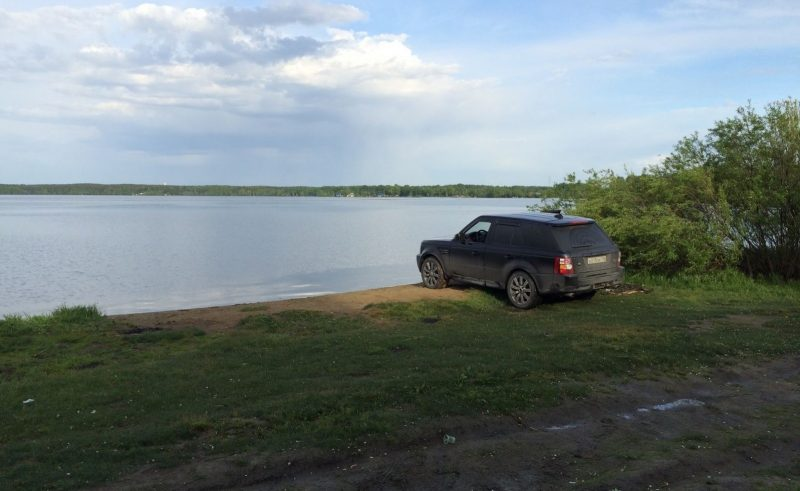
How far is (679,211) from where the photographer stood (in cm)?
1683

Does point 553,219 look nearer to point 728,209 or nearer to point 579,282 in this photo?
point 579,282

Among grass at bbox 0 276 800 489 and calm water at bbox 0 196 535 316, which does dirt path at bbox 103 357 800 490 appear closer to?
grass at bbox 0 276 800 489

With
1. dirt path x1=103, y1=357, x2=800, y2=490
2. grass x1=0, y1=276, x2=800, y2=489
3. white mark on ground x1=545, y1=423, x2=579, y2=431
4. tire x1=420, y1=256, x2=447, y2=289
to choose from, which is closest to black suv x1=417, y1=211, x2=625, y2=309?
grass x1=0, y1=276, x2=800, y2=489

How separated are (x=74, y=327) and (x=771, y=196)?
1516 cm

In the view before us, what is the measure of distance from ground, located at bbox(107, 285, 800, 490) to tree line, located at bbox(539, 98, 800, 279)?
9.53 meters

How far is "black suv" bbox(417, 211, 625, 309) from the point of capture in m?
12.5

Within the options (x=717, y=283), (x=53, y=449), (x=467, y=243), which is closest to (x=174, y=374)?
(x=53, y=449)

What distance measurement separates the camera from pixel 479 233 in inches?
562

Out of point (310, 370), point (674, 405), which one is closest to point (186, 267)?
point (310, 370)

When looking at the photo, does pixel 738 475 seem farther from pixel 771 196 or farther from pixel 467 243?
pixel 771 196

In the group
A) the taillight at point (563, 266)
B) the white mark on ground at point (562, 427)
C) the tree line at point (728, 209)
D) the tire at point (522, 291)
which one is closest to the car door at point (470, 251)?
the tire at point (522, 291)

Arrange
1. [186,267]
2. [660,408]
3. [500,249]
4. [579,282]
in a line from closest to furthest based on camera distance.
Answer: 1. [660,408]
2. [579,282]
3. [500,249]
4. [186,267]

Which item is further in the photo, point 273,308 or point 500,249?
point 500,249

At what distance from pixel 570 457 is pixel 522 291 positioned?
8.02 metres
